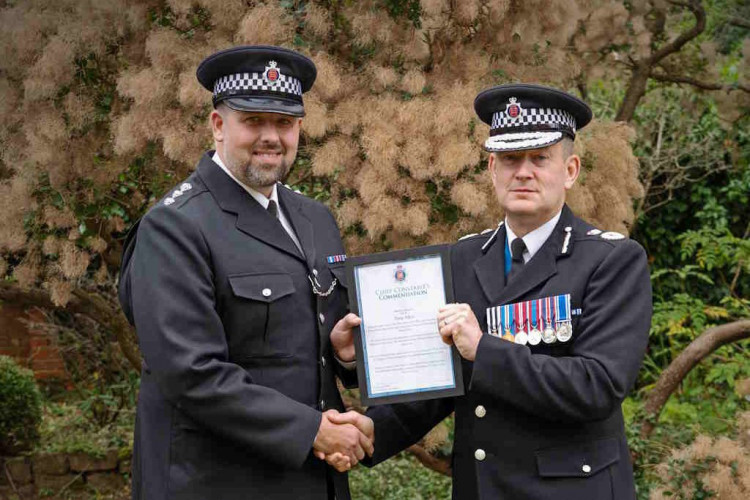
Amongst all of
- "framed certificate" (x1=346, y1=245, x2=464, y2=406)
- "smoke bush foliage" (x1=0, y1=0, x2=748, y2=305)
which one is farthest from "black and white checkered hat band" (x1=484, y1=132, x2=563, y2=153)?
"smoke bush foliage" (x1=0, y1=0, x2=748, y2=305)

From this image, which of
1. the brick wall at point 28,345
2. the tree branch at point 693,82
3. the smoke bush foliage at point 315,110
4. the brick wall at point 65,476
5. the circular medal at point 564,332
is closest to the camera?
the circular medal at point 564,332

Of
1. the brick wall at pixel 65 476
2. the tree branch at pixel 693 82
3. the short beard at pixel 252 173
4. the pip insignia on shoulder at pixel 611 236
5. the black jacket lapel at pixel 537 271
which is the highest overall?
the tree branch at pixel 693 82

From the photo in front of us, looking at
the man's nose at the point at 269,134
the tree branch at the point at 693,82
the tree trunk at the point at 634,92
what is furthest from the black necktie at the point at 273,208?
the tree branch at the point at 693,82

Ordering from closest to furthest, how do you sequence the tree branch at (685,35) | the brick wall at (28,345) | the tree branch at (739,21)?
the tree branch at (685,35)
the tree branch at (739,21)
the brick wall at (28,345)

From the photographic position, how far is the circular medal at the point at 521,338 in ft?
9.57

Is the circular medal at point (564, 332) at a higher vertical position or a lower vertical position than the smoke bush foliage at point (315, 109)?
lower

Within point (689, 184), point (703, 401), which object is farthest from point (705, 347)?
point (689, 184)

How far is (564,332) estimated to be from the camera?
286 cm

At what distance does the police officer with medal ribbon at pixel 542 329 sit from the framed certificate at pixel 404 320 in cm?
9

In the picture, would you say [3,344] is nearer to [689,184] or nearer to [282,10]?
[282,10]

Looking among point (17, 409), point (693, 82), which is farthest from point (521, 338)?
point (17, 409)

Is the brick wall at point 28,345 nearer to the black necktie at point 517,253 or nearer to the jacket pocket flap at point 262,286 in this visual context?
the jacket pocket flap at point 262,286

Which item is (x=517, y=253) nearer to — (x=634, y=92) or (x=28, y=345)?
(x=634, y=92)

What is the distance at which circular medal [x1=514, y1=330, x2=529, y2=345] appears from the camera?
292 centimetres
